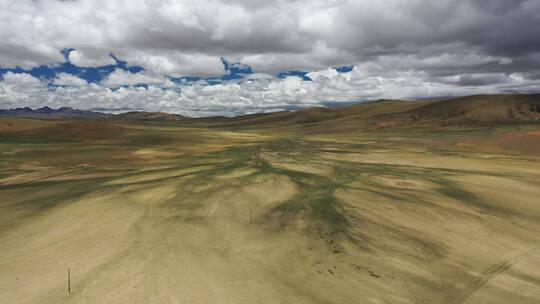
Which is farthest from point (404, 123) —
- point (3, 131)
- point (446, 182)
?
point (3, 131)

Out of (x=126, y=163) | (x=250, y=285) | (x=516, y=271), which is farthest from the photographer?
(x=126, y=163)

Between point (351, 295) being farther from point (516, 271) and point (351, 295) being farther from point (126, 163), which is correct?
point (126, 163)

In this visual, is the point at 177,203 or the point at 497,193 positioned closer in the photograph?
the point at 177,203

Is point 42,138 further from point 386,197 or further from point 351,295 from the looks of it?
point 351,295

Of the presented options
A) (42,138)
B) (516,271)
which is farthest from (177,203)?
(42,138)

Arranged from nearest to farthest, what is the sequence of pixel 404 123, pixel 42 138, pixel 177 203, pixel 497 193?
pixel 177 203, pixel 497 193, pixel 42 138, pixel 404 123

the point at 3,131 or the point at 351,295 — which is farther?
the point at 3,131
